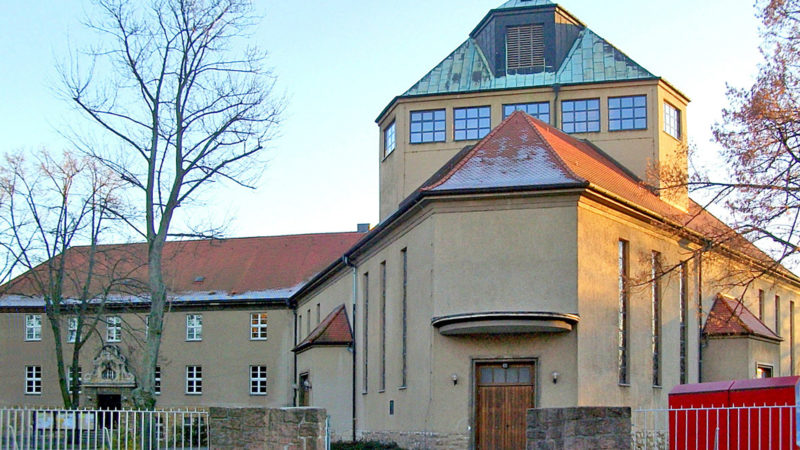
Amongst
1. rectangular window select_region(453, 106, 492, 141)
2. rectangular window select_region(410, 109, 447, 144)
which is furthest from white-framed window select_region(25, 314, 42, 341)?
rectangular window select_region(453, 106, 492, 141)

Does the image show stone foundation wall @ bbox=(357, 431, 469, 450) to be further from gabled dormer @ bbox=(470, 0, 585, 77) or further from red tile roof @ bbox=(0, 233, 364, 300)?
red tile roof @ bbox=(0, 233, 364, 300)

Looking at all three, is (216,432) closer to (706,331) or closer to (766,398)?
(766,398)

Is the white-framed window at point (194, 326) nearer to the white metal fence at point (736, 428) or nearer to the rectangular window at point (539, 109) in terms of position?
the rectangular window at point (539, 109)

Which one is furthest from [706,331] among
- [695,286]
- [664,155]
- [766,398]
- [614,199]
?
[766,398]

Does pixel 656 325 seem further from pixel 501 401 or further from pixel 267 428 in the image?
pixel 267 428

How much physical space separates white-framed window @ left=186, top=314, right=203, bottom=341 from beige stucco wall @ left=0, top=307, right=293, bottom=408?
227 millimetres

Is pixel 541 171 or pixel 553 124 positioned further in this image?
pixel 553 124

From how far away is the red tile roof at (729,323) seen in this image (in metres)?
32.6

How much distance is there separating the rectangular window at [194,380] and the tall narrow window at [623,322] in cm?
3196

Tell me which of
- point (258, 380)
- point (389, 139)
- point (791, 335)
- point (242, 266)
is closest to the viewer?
point (389, 139)

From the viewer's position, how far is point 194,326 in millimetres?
56656

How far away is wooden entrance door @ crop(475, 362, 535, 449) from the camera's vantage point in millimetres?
26375

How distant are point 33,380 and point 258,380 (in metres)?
13.3

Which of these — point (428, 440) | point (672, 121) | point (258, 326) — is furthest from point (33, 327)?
point (672, 121)
